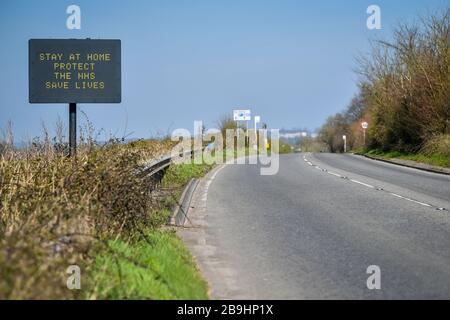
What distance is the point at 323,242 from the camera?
395 inches

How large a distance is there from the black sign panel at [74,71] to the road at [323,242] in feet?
11.2

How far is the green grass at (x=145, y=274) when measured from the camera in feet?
19.7

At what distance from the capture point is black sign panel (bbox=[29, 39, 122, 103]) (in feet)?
44.4

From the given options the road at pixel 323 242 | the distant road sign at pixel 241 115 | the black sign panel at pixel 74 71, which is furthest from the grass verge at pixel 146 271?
the distant road sign at pixel 241 115

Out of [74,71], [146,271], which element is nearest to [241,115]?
[74,71]

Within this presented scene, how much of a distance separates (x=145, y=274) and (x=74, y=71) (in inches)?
318

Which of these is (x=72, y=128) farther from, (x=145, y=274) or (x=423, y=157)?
(x=423, y=157)

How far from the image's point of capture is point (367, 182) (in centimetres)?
2073

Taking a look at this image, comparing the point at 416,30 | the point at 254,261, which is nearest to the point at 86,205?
the point at 254,261

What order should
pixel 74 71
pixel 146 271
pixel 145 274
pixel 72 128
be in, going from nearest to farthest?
pixel 145 274 < pixel 146 271 < pixel 72 128 < pixel 74 71

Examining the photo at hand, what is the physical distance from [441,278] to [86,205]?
4.29 metres

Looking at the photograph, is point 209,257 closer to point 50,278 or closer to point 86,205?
point 86,205

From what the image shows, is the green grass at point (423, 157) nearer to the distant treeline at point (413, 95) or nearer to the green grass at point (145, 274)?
the distant treeline at point (413, 95)

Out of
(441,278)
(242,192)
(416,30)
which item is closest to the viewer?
(441,278)
